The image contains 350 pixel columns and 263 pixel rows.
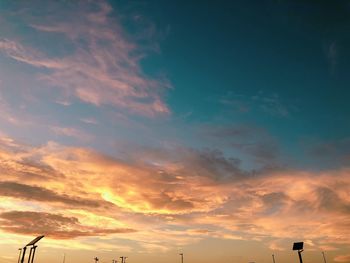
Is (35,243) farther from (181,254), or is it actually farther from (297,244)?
(181,254)

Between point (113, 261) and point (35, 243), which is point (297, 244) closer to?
point (35, 243)

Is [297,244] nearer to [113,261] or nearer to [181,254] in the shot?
[181,254]

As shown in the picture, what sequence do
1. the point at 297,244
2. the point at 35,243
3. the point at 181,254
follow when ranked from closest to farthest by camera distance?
the point at 297,244, the point at 35,243, the point at 181,254

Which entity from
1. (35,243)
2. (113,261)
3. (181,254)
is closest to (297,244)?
(35,243)

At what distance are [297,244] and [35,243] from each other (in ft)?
161

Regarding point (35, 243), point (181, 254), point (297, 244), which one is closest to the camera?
point (297, 244)

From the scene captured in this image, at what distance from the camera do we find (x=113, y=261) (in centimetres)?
15038

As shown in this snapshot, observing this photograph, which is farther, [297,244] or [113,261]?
[113,261]

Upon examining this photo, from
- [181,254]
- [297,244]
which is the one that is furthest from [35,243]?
[181,254]

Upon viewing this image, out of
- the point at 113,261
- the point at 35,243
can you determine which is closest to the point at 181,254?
the point at 113,261

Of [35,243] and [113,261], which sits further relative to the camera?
[113,261]

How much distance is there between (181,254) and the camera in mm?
146250

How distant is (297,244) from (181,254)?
102944 millimetres

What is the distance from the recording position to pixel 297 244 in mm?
53344
